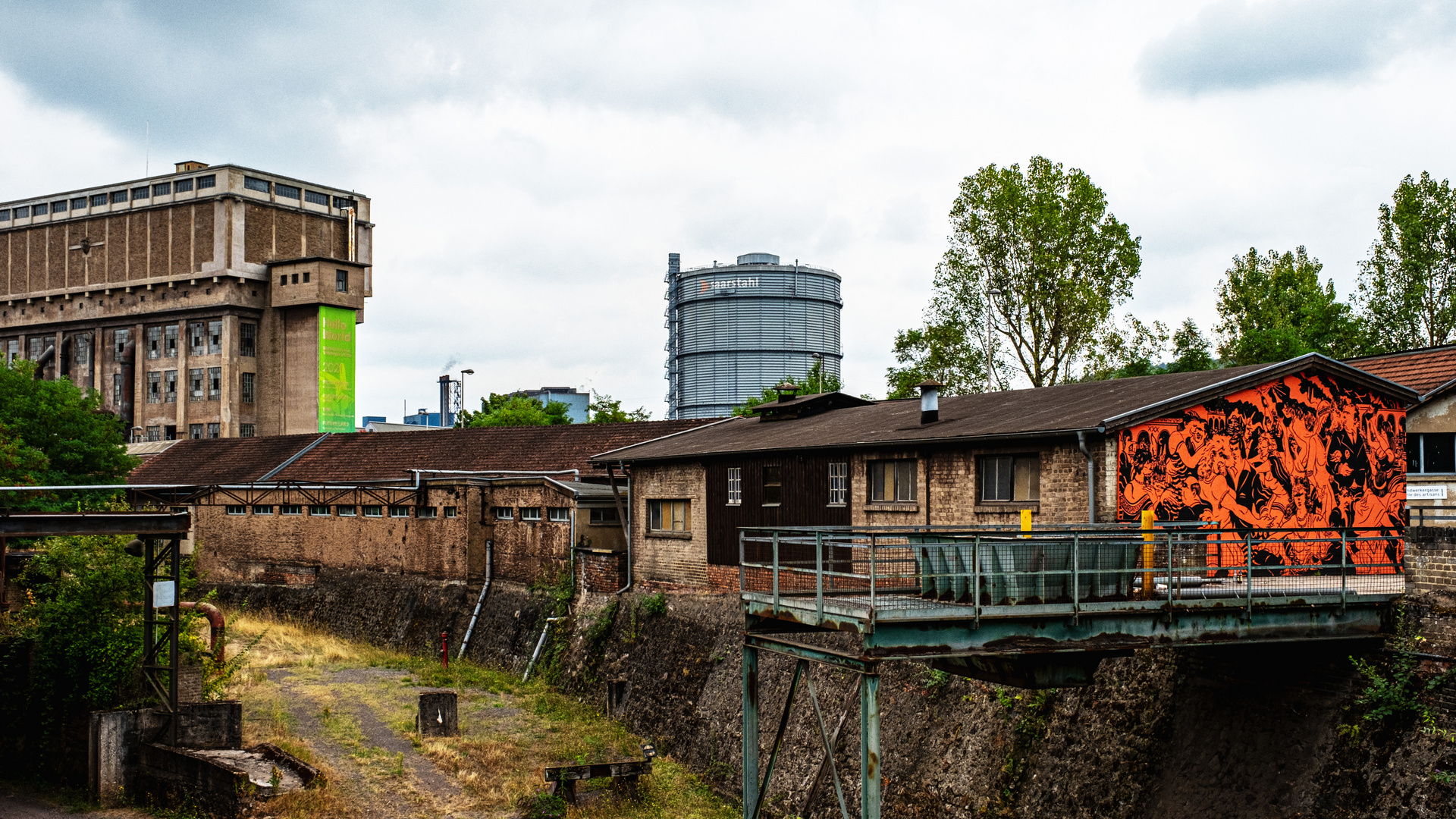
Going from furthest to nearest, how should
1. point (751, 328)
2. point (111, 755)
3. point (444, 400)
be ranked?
point (444, 400), point (751, 328), point (111, 755)

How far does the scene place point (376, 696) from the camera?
97.5 ft

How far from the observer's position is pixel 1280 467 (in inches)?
762

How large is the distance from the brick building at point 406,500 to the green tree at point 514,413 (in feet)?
62.5

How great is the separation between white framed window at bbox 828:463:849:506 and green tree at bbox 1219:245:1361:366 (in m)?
21.2

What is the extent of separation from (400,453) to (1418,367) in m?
35.0

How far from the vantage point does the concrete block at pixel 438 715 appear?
83.4ft

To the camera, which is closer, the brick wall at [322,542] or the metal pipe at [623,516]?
the metal pipe at [623,516]

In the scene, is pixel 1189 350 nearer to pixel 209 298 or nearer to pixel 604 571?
pixel 604 571

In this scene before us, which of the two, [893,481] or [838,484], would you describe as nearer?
[893,481]

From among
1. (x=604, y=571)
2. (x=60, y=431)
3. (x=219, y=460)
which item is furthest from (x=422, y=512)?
(x=219, y=460)

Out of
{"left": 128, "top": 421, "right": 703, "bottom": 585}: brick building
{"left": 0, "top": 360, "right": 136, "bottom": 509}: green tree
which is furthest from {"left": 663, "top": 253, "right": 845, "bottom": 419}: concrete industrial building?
{"left": 0, "top": 360, "right": 136, "bottom": 509}: green tree

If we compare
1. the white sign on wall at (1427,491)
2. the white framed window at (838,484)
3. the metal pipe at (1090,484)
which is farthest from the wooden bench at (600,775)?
the white sign on wall at (1427,491)

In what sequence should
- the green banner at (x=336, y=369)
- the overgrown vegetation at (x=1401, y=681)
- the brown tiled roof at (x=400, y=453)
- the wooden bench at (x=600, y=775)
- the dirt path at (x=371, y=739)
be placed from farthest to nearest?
the green banner at (x=336, y=369) → the brown tiled roof at (x=400, y=453) → the dirt path at (x=371, y=739) → the wooden bench at (x=600, y=775) → the overgrown vegetation at (x=1401, y=681)

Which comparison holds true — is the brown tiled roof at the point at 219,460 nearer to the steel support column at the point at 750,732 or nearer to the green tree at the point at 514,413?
the green tree at the point at 514,413
